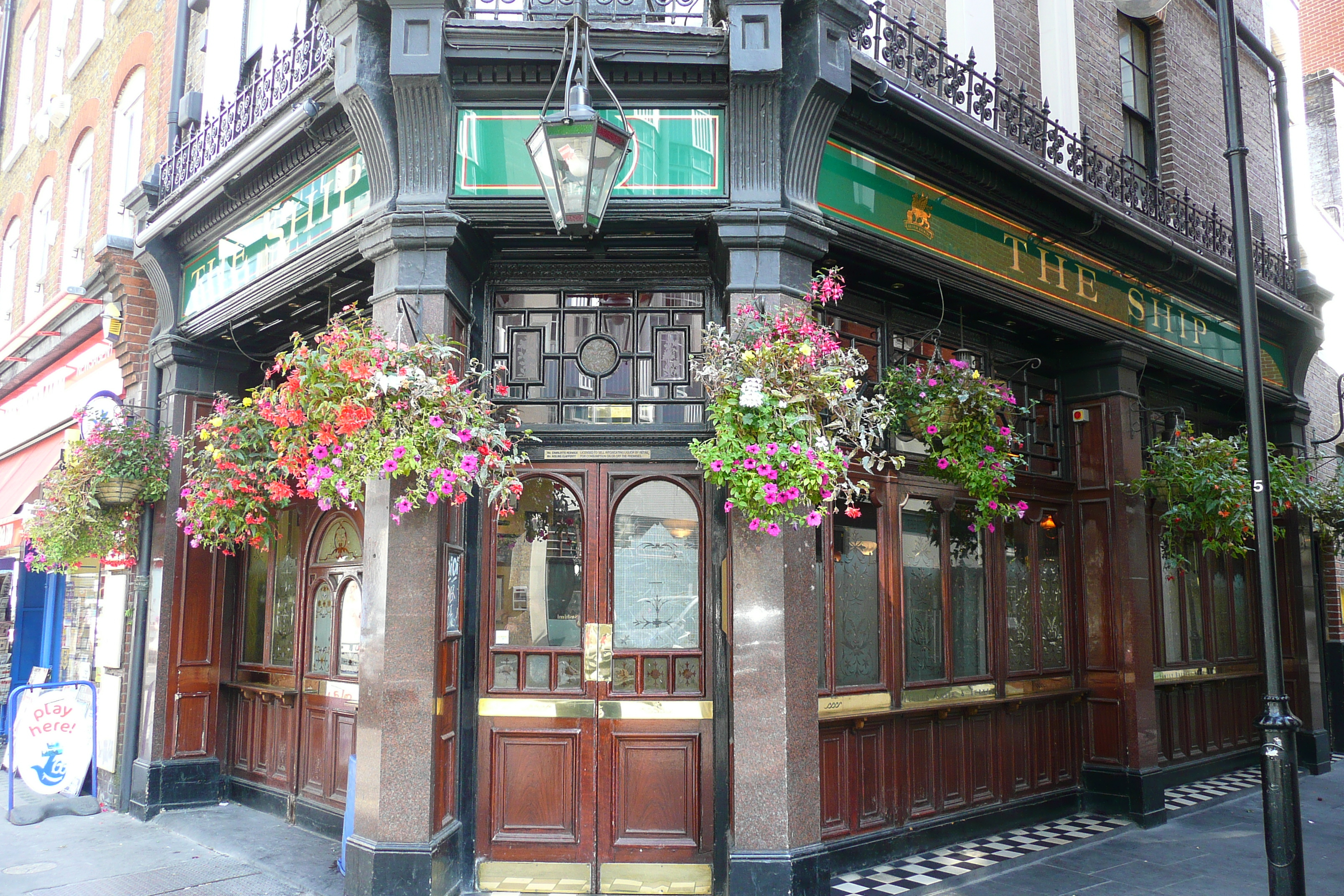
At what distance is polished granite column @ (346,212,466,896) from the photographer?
597 centimetres

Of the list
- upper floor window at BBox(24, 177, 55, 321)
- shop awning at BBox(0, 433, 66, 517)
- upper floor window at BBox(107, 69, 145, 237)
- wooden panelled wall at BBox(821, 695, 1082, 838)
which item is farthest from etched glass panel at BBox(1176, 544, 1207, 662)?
upper floor window at BBox(24, 177, 55, 321)

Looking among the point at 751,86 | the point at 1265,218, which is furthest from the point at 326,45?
the point at 1265,218

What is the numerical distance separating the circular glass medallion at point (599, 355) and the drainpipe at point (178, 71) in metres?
5.54

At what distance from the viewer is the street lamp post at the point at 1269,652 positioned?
555 cm

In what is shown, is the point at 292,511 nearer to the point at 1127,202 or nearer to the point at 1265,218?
the point at 1127,202

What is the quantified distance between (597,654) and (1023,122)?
19.6 ft

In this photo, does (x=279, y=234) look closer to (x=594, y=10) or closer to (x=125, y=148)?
(x=594, y=10)

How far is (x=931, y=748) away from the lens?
7871 mm

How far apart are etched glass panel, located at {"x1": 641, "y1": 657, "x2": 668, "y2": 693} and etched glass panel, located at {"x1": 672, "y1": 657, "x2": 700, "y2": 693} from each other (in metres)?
0.07

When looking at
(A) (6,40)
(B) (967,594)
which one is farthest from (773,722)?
(A) (6,40)

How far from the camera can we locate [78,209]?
1313 cm

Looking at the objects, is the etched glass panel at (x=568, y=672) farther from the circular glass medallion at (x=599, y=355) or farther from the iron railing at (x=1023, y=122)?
the iron railing at (x=1023, y=122)

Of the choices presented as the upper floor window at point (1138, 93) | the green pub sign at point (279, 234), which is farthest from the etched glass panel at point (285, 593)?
the upper floor window at point (1138, 93)

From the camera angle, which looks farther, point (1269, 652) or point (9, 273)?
point (9, 273)
